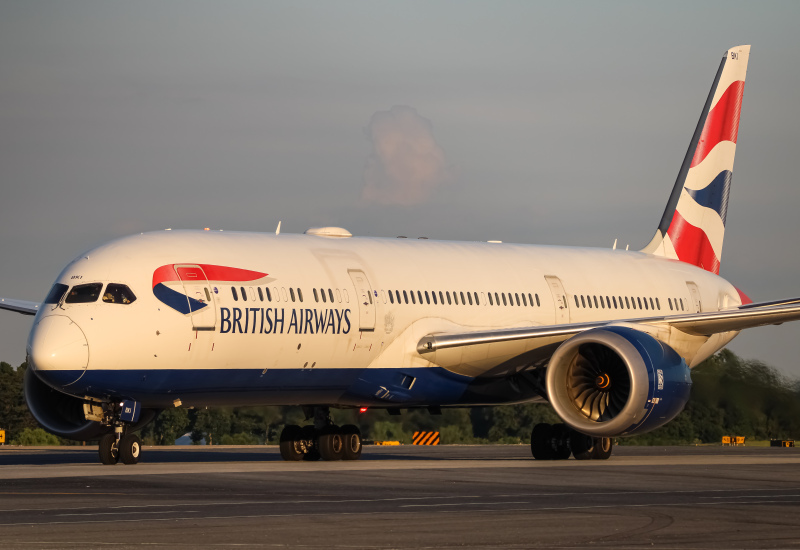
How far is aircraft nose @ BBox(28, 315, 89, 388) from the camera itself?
2188 cm

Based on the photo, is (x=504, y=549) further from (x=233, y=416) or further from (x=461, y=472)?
(x=233, y=416)

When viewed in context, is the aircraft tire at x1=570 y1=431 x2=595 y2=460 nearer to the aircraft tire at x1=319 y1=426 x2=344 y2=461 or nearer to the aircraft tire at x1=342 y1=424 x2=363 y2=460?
the aircraft tire at x1=342 y1=424 x2=363 y2=460

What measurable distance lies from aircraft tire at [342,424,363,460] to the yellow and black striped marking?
1134cm

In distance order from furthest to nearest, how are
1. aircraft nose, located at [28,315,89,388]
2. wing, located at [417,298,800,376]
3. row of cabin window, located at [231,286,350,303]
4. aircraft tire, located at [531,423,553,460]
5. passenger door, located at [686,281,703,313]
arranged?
passenger door, located at [686,281,703,313]
aircraft tire, located at [531,423,553,460]
wing, located at [417,298,800,376]
row of cabin window, located at [231,286,350,303]
aircraft nose, located at [28,315,89,388]

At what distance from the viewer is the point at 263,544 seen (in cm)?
1183

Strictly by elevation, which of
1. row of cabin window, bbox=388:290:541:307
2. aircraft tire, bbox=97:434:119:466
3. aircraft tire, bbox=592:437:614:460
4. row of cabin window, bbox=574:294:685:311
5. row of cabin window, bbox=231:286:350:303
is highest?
row of cabin window, bbox=574:294:685:311

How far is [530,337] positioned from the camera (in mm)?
26703

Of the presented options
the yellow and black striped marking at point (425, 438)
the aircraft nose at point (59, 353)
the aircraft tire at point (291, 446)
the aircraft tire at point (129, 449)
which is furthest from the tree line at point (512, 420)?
the aircraft nose at point (59, 353)

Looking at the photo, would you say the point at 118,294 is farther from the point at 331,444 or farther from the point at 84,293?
the point at 331,444

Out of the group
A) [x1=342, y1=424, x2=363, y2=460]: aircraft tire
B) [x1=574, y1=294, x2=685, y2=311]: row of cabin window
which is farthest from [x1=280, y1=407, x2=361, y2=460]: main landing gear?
[x1=574, y1=294, x2=685, y2=311]: row of cabin window

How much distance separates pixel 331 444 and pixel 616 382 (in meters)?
5.83

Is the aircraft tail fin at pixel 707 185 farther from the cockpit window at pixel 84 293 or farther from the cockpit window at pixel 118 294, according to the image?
the cockpit window at pixel 84 293

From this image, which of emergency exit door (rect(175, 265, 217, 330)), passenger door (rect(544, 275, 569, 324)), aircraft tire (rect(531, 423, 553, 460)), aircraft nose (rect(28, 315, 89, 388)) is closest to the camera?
aircraft nose (rect(28, 315, 89, 388))

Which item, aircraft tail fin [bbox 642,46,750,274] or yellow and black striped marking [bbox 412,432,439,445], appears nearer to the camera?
aircraft tail fin [bbox 642,46,750,274]
